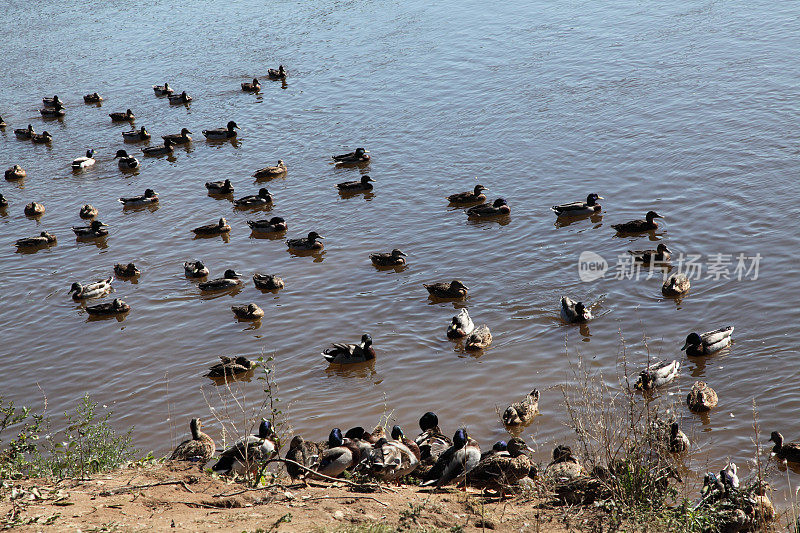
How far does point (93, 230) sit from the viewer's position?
786 inches

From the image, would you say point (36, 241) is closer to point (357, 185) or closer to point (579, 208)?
point (357, 185)

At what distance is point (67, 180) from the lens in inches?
958

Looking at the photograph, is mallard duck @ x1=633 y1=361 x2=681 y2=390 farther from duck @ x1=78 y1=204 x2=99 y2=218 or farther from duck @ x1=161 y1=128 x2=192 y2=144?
duck @ x1=161 y1=128 x2=192 y2=144

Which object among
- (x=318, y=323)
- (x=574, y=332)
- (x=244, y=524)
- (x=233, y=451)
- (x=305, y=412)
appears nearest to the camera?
(x=244, y=524)

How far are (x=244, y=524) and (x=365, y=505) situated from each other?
1.29 meters

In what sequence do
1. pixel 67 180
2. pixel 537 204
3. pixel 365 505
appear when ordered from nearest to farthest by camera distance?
pixel 365 505
pixel 537 204
pixel 67 180

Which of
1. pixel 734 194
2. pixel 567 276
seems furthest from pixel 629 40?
pixel 567 276

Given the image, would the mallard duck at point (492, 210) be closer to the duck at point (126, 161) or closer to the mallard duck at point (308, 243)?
the mallard duck at point (308, 243)

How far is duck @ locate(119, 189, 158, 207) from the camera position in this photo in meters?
21.6

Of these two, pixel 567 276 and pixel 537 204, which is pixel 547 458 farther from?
pixel 537 204

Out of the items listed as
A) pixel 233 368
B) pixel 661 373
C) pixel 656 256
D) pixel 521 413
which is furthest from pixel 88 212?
pixel 661 373

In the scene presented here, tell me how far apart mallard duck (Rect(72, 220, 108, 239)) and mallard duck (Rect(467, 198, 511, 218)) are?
9.95m

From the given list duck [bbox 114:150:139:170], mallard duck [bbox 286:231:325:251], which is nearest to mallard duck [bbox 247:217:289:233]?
mallard duck [bbox 286:231:325:251]

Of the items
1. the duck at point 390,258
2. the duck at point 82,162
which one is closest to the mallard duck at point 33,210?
the duck at point 82,162
